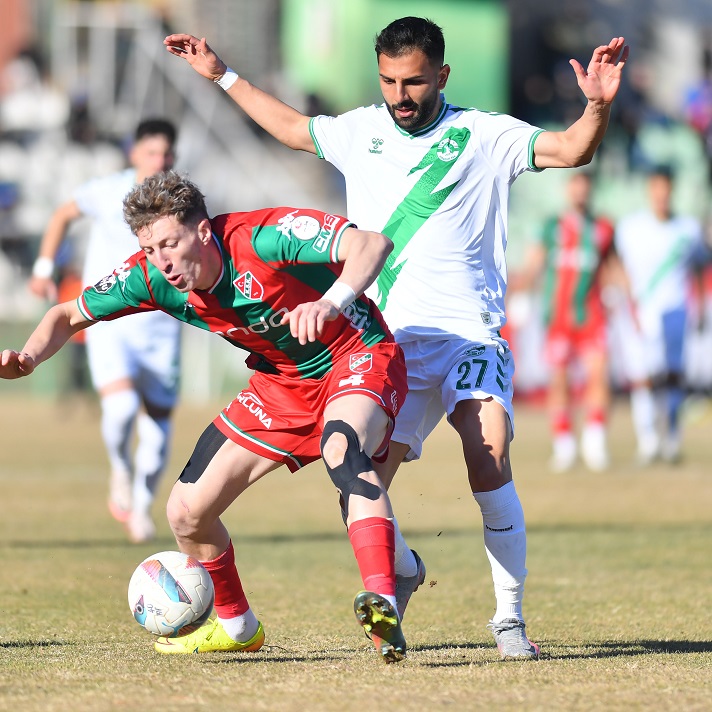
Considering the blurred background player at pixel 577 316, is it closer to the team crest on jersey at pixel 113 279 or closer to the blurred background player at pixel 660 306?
the blurred background player at pixel 660 306

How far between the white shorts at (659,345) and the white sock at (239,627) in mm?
9694

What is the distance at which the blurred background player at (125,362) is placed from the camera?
30.0 feet

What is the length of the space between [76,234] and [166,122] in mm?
15229

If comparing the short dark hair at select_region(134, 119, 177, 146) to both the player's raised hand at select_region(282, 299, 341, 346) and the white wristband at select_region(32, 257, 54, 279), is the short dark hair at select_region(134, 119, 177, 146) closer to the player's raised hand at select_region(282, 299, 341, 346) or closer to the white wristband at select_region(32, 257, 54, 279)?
the white wristband at select_region(32, 257, 54, 279)

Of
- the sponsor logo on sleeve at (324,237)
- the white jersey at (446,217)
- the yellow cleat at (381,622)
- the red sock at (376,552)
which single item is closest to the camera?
the yellow cleat at (381,622)

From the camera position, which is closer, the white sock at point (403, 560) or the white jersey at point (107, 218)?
the white sock at point (403, 560)

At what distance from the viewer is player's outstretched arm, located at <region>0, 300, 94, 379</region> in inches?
205

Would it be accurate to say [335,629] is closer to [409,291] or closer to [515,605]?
[515,605]

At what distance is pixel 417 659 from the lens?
5.21 meters

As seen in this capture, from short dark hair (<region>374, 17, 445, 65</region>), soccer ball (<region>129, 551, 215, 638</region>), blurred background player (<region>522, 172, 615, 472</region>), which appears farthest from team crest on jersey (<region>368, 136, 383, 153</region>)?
blurred background player (<region>522, 172, 615, 472</region>)

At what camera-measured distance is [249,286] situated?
16.7ft

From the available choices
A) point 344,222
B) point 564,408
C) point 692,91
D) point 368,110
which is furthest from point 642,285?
point 692,91

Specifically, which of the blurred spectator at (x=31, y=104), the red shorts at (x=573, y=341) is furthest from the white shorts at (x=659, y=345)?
the blurred spectator at (x=31, y=104)

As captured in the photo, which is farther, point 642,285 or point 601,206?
point 601,206
